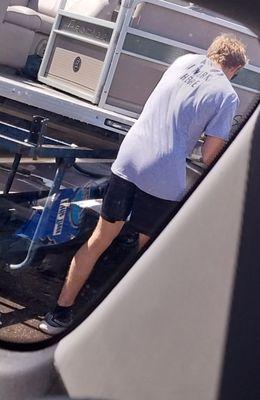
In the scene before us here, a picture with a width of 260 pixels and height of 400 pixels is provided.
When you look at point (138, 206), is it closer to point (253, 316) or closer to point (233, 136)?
point (233, 136)

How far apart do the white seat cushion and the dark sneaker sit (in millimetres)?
3271

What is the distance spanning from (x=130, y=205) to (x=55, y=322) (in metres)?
0.59

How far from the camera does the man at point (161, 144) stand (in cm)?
220

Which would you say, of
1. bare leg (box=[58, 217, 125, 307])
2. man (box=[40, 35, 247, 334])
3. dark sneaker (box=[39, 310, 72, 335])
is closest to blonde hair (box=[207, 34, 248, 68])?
man (box=[40, 35, 247, 334])

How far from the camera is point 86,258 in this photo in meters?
2.42

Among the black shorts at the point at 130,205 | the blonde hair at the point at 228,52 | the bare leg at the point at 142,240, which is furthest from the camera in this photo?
the blonde hair at the point at 228,52

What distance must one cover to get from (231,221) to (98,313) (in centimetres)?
38

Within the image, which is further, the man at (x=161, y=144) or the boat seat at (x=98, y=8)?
the boat seat at (x=98, y=8)

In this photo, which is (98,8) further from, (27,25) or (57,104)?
(57,104)

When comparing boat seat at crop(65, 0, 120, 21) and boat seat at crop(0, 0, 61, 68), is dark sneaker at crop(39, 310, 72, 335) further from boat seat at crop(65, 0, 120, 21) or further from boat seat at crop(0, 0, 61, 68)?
boat seat at crop(0, 0, 61, 68)

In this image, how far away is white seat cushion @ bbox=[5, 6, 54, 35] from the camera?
492 cm

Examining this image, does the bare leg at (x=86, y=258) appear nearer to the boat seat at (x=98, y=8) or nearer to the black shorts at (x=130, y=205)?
the black shorts at (x=130, y=205)

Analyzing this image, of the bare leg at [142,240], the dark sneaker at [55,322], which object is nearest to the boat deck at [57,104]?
the dark sneaker at [55,322]

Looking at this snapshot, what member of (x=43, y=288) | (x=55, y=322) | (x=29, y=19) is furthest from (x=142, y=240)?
(x=29, y=19)
